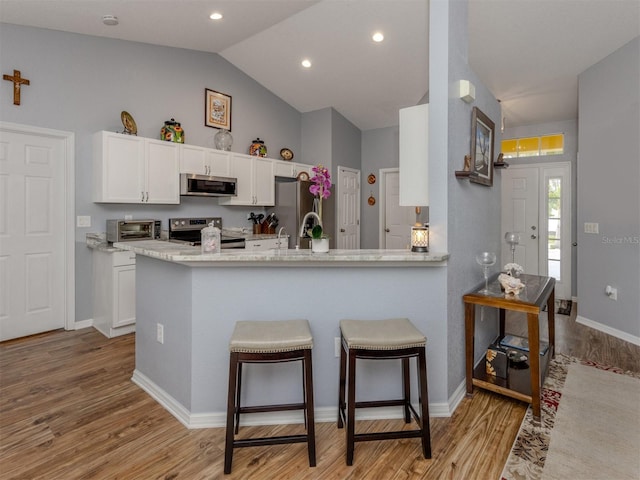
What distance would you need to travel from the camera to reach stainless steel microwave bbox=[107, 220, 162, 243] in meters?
3.74

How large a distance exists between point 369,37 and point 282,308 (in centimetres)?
343

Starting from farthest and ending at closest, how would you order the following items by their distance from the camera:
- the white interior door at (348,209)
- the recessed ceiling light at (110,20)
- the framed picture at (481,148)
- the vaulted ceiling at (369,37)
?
the white interior door at (348,209)
the recessed ceiling light at (110,20)
the vaulted ceiling at (369,37)
the framed picture at (481,148)

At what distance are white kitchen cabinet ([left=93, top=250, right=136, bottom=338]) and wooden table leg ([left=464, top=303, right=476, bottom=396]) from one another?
314cm

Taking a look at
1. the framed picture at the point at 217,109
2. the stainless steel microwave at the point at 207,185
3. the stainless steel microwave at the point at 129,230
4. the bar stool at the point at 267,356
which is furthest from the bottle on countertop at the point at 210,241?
the framed picture at the point at 217,109

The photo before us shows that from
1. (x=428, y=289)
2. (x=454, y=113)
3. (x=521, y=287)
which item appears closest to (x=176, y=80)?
(x=454, y=113)

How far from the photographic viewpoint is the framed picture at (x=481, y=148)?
2504 mm

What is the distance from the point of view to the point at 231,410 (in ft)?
5.55

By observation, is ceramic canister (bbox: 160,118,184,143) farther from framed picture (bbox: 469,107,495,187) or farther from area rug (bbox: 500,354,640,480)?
area rug (bbox: 500,354,640,480)

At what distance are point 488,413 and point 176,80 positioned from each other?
471 centimetres

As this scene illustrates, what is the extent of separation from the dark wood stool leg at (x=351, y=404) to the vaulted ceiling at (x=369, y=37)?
3.27 metres

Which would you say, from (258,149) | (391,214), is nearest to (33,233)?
(258,149)

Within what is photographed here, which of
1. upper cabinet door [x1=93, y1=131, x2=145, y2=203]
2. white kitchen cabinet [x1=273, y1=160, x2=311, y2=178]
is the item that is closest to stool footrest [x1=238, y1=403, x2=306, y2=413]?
upper cabinet door [x1=93, y1=131, x2=145, y2=203]

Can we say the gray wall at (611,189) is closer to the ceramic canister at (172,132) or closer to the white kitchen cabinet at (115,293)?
the ceramic canister at (172,132)

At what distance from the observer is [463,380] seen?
247 cm
